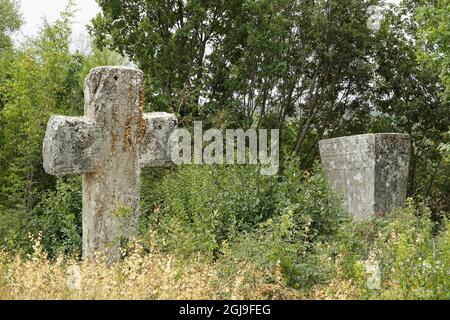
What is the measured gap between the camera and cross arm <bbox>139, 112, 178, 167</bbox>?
309 inches

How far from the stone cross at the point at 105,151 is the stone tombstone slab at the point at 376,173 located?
4.70m

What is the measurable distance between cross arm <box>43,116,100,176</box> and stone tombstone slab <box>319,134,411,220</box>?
5148 mm

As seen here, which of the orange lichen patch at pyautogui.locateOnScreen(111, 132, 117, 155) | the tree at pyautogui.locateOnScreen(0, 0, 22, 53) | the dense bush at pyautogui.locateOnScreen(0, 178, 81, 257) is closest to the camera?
the orange lichen patch at pyautogui.locateOnScreen(111, 132, 117, 155)

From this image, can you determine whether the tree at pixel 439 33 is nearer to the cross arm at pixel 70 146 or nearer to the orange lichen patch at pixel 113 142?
the orange lichen patch at pixel 113 142

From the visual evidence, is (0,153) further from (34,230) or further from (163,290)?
(163,290)

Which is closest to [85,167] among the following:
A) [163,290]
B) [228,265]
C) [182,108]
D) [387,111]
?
[228,265]

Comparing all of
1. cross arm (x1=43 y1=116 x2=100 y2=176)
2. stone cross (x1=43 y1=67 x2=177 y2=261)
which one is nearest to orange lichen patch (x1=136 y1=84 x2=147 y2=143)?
stone cross (x1=43 y1=67 x2=177 y2=261)

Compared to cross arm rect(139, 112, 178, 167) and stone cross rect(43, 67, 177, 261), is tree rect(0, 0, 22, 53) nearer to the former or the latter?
cross arm rect(139, 112, 178, 167)

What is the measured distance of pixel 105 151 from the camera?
296 inches

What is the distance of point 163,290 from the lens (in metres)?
4.82

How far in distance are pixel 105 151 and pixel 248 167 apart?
271 centimetres

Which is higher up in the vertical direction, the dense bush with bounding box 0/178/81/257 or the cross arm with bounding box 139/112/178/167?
the cross arm with bounding box 139/112/178/167

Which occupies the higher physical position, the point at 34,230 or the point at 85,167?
the point at 85,167

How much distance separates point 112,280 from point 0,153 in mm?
9348
